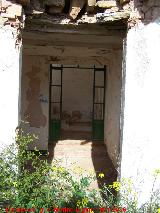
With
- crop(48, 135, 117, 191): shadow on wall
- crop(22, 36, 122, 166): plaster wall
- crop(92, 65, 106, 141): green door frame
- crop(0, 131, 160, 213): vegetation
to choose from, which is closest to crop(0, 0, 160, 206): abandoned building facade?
crop(0, 131, 160, 213): vegetation

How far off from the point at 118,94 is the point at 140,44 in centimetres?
323

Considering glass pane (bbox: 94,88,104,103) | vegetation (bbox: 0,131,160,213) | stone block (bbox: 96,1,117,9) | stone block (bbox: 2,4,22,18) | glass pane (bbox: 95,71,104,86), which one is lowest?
vegetation (bbox: 0,131,160,213)

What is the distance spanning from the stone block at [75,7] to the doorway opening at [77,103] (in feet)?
20.5

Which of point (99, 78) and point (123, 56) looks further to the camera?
point (99, 78)

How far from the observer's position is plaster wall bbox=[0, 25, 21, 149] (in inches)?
190

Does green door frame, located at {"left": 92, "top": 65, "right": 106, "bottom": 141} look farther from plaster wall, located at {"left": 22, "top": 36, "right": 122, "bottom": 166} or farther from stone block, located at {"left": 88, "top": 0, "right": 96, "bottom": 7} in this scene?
stone block, located at {"left": 88, "top": 0, "right": 96, "bottom": 7}

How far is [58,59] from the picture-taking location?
9945mm

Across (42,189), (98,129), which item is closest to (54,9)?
(42,189)

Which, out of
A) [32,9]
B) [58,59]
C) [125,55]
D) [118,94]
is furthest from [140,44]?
[58,59]

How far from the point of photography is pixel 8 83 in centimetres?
485

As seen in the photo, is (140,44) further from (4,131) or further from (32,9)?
(4,131)

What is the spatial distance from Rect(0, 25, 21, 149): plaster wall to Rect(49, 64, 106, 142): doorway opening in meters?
6.29

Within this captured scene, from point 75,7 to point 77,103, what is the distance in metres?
10.5

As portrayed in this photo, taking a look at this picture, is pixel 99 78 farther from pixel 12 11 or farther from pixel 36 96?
pixel 12 11
